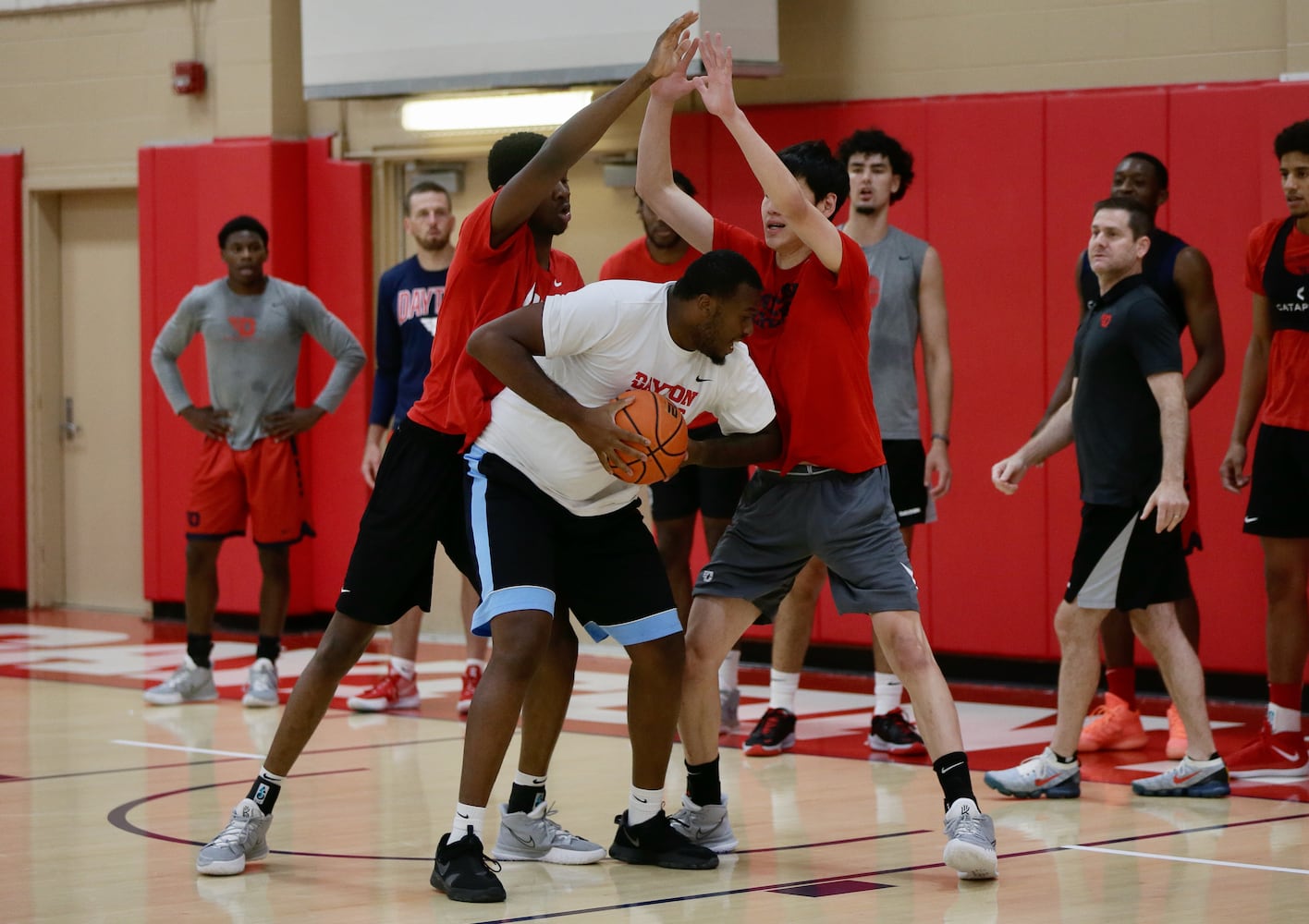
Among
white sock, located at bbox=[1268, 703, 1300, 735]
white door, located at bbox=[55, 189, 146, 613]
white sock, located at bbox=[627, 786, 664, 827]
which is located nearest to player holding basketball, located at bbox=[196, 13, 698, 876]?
white sock, located at bbox=[627, 786, 664, 827]

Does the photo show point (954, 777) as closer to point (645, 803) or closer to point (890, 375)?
point (645, 803)

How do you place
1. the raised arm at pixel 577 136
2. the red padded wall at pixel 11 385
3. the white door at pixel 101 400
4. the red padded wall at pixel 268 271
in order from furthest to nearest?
the red padded wall at pixel 11 385, the white door at pixel 101 400, the red padded wall at pixel 268 271, the raised arm at pixel 577 136

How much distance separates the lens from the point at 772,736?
672 centimetres

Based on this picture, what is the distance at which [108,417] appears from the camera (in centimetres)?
1163

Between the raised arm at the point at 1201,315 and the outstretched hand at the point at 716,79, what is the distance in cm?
250

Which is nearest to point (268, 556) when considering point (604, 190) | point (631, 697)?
point (604, 190)

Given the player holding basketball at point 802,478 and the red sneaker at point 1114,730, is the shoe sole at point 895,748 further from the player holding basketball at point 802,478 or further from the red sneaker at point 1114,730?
the player holding basketball at point 802,478

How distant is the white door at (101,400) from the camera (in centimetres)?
1153

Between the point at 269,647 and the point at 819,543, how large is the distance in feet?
12.4

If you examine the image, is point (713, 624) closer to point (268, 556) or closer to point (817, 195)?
point (817, 195)

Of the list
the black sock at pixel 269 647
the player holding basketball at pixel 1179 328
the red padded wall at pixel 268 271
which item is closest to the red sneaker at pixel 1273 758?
the player holding basketball at pixel 1179 328

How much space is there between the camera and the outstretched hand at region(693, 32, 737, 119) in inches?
182

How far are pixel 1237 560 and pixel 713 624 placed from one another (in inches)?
141

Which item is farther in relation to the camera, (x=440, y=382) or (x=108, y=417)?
(x=108, y=417)
